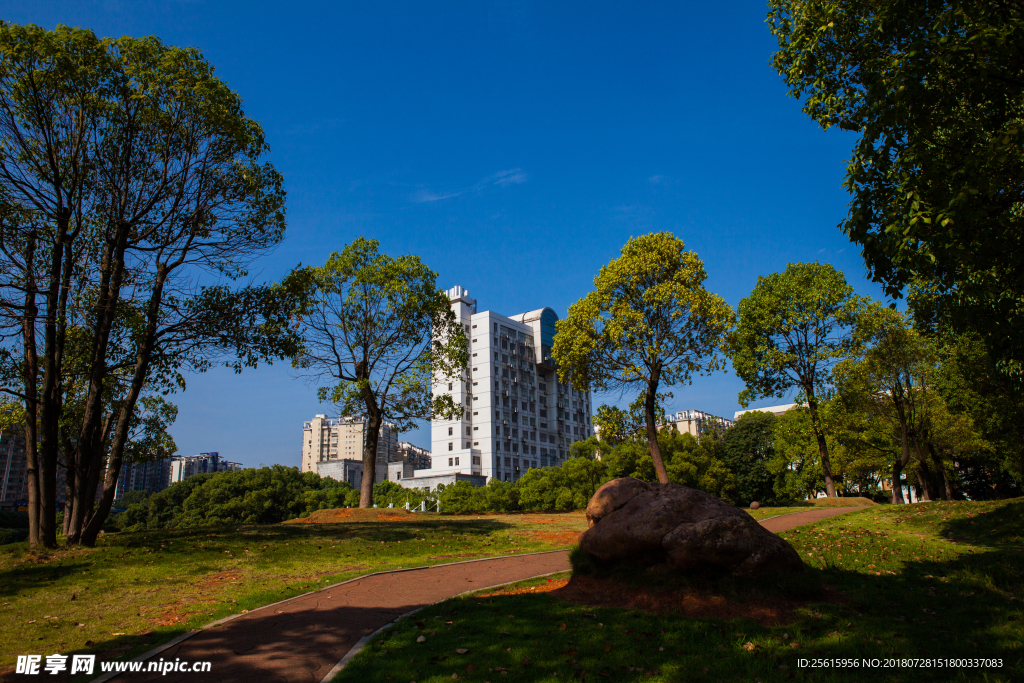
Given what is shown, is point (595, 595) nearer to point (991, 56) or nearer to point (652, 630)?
point (652, 630)

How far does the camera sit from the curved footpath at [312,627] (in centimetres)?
658

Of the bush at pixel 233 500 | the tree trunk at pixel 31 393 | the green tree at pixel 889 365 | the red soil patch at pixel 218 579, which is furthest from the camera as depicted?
the bush at pixel 233 500

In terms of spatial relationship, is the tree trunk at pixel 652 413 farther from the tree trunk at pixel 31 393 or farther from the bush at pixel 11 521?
the bush at pixel 11 521

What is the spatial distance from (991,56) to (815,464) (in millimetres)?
49009

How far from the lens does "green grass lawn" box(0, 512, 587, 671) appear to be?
8320 millimetres

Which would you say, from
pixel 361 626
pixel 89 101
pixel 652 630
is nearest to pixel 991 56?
pixel 652 630

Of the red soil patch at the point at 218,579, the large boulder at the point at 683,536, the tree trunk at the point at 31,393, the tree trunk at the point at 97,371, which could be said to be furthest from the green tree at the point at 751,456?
the tree trunk at the point at 31,393

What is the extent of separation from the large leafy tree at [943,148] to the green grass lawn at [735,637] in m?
4.50

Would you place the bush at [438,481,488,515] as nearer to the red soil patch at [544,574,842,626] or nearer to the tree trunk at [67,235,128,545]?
the tree trunk at [67,235,128,545]

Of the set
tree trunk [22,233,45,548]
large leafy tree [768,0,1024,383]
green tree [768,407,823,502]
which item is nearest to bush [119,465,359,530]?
green tree [768,407,823,502]

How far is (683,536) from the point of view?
28.6ft

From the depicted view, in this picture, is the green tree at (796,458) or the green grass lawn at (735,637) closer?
the green grass lawn at (735,637)

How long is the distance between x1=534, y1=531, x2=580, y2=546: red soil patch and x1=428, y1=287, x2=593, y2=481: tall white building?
6964 centimetres

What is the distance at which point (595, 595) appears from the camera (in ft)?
29.6
